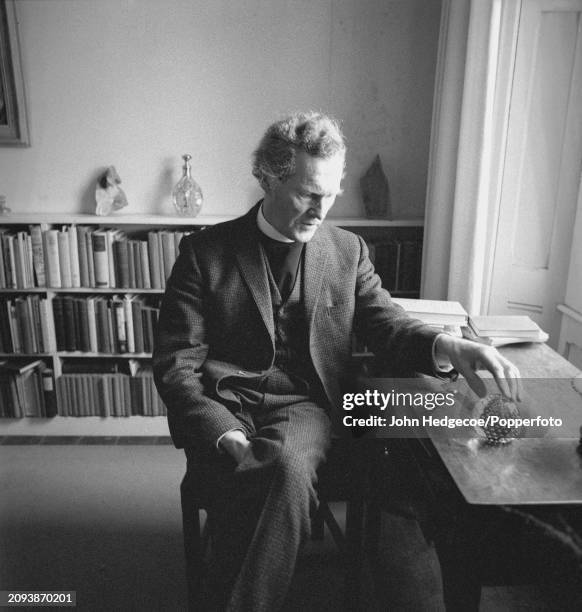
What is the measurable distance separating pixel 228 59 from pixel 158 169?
60 cm

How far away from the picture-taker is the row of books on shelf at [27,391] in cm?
275

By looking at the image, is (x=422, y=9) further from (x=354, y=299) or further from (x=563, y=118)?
(x=354, y=299)

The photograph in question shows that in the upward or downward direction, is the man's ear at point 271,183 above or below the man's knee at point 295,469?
above

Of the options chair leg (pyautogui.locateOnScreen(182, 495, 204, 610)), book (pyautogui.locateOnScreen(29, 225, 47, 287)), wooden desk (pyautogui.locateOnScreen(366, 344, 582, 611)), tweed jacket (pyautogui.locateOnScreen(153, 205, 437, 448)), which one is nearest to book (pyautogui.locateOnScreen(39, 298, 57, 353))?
book (pyautogui.locateOnScreen(29, 225, 47, 287))

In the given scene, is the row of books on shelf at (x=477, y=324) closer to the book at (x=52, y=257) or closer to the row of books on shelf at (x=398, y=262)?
the row of books on shelf at (x=398, y=262)

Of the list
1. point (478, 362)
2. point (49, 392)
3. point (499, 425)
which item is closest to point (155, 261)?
point (49, 392)

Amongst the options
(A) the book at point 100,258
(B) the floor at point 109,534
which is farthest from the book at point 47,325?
(B) the floor at point 109,534

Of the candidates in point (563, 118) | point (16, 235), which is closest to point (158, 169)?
point (16, 235)

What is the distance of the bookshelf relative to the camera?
2633 millimetres

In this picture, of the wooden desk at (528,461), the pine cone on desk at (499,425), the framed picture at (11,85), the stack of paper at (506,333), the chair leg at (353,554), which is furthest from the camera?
the framed picture at (11,85)

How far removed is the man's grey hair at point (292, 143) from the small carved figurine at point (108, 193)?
4.40 ft

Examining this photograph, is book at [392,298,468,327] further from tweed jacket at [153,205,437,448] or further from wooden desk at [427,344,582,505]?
wooden desk at [427,344,582,505]

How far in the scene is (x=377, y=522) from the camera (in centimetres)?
181

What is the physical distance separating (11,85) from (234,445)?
211cm
